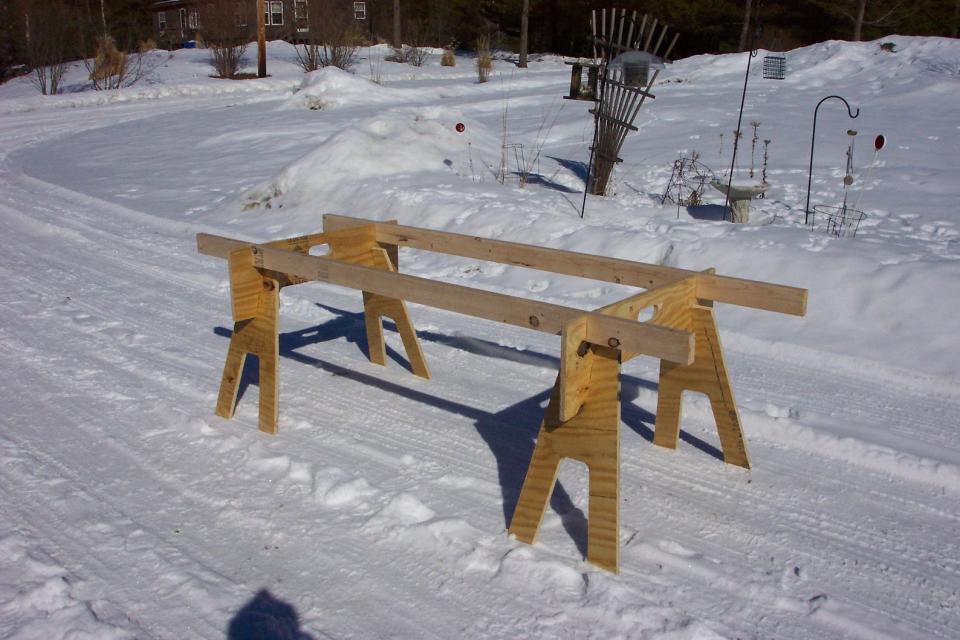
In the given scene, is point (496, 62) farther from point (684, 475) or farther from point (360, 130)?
point (684, 475)

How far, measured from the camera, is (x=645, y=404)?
4.67 meters

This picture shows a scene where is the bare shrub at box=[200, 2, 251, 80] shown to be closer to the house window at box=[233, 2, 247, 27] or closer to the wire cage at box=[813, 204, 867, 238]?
the house window at box=[233, 2, 247, 27]

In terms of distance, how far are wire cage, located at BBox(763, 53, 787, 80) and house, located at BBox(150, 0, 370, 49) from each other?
15884 millimetres

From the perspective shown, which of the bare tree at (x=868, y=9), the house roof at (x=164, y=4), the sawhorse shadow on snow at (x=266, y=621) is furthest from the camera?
the house roof at (x=164, y=4)

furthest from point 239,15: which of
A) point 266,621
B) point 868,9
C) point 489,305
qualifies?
point 266,621

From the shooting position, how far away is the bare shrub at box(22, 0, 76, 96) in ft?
83.3

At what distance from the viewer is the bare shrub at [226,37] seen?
1091 inches

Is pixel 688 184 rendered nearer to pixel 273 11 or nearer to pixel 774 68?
pixel 774 68

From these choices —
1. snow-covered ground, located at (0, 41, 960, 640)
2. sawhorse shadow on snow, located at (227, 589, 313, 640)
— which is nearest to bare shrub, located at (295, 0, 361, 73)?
snow-covered ground, located at (0, 41, 960, 640)

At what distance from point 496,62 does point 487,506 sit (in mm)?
32800

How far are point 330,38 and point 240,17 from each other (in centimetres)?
614

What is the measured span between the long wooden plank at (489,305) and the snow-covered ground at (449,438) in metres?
0.80

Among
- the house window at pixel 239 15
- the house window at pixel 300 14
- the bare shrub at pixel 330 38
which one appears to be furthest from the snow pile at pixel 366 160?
the house window at pixel 300 14

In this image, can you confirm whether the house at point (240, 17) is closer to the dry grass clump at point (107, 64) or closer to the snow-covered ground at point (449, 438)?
the dry grass clump at point (107, 64)
